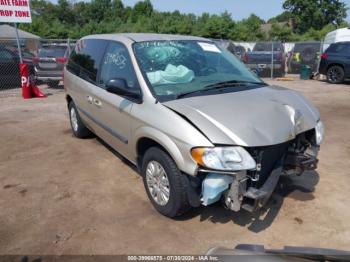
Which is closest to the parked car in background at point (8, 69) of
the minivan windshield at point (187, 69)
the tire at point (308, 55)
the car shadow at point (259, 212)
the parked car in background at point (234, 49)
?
the parked car in background at point (234, 49)

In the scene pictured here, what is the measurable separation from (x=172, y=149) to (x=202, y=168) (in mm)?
370

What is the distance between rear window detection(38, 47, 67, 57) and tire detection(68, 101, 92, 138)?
749cm

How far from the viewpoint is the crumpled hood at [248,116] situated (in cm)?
315

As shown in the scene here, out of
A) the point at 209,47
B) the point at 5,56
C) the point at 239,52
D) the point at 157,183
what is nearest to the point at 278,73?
the point at 239,52

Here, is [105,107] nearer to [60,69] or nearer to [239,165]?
[239,165]

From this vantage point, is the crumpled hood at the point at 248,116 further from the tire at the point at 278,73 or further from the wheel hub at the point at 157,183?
the tire at the point at 278,73

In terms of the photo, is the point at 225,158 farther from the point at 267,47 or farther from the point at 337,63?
the point at 267,47

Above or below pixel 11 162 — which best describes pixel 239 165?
above

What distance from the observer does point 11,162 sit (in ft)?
18.1

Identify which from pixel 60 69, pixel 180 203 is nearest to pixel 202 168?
pixel 180 203

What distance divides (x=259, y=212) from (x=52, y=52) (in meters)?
11.7

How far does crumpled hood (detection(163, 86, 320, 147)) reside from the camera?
3.15m

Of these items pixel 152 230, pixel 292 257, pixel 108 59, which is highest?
pixel 108 59

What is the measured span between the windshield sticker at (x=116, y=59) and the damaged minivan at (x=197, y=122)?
0.5 inches
